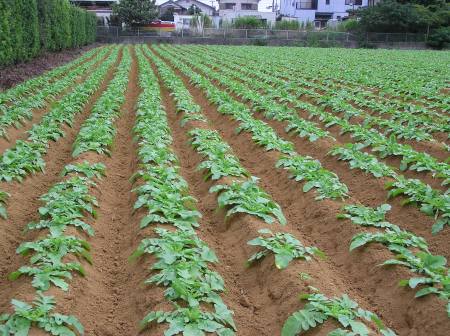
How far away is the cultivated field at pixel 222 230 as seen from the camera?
389cm

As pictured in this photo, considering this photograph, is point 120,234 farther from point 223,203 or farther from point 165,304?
point 165,304

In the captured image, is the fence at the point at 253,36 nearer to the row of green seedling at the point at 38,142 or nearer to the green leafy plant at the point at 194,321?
the row of green seedling at the point at 38,142

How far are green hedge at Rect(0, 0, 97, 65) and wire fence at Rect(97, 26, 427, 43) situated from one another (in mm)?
14249

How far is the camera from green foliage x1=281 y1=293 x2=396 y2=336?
3.56m

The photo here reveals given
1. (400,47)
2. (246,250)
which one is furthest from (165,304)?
(400,47)

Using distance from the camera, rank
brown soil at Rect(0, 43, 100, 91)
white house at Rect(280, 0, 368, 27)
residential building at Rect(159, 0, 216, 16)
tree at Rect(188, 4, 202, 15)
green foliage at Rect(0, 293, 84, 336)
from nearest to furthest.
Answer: green foliage at Rect(0, 293, 84, 336)
brown soil at Rect(0, 43, 100, 91)
white house at Rect(280, 0, 368, 27)
tree at Rect(188, 4, 202, 15)
residential building at Rect(159, 0, 216, 16)

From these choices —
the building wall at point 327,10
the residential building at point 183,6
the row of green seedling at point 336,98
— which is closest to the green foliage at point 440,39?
the building wall at point 327,10

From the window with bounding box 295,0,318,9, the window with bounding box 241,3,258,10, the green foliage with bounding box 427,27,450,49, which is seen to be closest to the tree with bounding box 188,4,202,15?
the window with bounding box 241,3,258,10

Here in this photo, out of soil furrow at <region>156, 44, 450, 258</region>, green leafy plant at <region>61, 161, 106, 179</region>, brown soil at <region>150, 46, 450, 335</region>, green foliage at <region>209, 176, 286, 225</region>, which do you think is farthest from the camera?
green leafy plant at <region>61, 161, 106, 179</region>

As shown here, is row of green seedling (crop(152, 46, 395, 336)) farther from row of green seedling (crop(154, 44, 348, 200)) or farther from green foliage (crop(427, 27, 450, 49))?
green foliage (crop(427, 27, 450, 49))

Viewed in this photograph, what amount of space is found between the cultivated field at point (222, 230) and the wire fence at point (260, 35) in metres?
44.8

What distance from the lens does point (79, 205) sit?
5656mm

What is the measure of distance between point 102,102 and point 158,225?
770 centimetres

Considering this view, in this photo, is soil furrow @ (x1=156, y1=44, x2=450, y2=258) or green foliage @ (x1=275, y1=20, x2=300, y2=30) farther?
green foliage @ (x1=275, y1=20, x2=300, y2=30)
